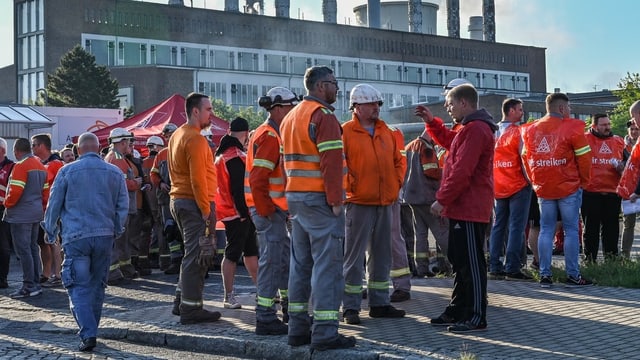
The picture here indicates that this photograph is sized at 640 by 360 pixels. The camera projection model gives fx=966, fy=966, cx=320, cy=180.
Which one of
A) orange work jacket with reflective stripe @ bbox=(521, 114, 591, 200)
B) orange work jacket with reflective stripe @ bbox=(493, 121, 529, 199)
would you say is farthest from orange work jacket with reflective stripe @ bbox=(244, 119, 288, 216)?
orange work jacket with reflective stripe @ bbox=(493, 121, 529, 199)

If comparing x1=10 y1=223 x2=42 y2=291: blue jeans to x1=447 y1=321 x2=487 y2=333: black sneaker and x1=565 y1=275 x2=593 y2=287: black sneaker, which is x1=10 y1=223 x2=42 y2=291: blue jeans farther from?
x1=565 y1=275 x2=593 y2=287: black sneaker

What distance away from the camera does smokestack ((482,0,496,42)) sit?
344 ft

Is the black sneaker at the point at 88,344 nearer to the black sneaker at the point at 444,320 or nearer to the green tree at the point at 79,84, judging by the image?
the black sneaker at the point at 444,320

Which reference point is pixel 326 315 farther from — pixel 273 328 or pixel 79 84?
pixel 79 84

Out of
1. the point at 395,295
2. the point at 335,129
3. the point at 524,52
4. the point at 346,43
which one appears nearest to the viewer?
the point at 335,129

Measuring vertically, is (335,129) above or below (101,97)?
below

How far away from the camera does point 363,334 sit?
330 inches

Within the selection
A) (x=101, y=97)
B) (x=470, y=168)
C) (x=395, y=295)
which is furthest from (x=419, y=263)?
(x=101, y=97)

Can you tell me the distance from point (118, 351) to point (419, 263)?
4.93 meters

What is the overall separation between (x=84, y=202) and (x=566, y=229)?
5.41 metres

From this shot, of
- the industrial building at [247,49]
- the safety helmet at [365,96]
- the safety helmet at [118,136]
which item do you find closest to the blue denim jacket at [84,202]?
the safety helmet at [365,96]

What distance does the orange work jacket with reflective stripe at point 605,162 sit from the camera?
13125 millimetres

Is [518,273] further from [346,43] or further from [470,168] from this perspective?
[346,43]

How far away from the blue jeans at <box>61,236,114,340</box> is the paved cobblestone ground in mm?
288
